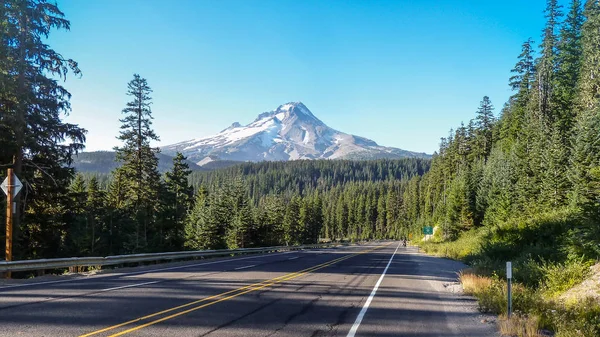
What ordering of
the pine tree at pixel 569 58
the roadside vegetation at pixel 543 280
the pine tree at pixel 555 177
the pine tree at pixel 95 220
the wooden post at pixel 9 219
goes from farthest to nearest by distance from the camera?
1. the pine tree at pixel 569 58
2. the pine tree at pixel 555 177
3. the pine tree at pixel 95 220
4. the wooden post at pixel 9 219
5. the roadside vegetation at pixel 543 280

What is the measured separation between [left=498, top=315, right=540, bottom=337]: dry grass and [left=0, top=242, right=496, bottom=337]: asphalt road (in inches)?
→ 11.1

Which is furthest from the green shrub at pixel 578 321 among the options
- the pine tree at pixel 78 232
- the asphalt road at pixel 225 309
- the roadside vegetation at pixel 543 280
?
the pine tree at pixel 78 232

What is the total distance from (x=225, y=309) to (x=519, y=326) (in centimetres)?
640

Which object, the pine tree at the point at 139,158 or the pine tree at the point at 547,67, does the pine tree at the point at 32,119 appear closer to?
the pine tree at the point at 139,158

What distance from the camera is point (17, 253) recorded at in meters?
17.9

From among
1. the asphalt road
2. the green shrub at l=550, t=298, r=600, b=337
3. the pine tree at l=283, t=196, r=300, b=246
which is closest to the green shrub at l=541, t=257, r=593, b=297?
the green shrub at l=550, t=298, r=600, b=337

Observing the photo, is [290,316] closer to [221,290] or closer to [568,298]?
[221,290]

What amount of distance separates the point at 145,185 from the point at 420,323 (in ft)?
93.4

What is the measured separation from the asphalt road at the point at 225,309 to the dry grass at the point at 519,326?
0.28 m

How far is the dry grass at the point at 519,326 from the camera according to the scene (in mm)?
7516

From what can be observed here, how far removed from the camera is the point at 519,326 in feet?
25.7

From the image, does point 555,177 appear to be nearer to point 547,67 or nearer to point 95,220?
point 547,67

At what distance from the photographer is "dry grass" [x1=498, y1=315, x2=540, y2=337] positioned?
752cm

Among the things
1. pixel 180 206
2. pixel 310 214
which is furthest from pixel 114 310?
pixel 310 214
